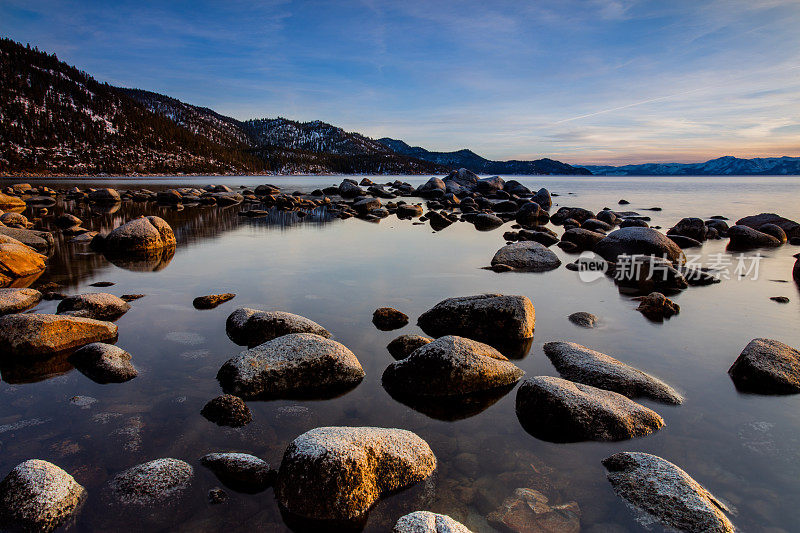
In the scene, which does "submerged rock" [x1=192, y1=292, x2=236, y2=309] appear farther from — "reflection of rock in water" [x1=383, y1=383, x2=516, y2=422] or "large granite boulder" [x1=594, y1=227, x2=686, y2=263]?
"large granite boulder" [x1=594, y1=227, x2=686, y2=263]

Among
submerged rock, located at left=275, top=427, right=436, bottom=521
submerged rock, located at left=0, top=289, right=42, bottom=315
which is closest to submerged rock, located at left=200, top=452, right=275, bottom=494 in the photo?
submerged rock, located at left=275, top=427, right=436, bottom=521

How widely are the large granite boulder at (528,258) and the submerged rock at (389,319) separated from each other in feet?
21.8

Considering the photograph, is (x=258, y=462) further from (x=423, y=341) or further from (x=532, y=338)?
(x=532, y=338)

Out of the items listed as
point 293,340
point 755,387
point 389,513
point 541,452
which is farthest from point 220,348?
point 755,387

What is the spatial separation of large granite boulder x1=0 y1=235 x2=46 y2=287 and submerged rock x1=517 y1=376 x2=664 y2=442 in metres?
13.4

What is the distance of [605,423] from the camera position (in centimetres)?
526

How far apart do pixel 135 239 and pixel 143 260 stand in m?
2.18

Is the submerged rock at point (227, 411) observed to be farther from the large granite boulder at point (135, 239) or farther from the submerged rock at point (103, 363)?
the large granite boulder at point (135, 239)

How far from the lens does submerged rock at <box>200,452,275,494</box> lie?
4.27 metres

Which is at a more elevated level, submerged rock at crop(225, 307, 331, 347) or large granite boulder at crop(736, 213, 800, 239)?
large granite boulder at crop(736, 213, 800, 239)

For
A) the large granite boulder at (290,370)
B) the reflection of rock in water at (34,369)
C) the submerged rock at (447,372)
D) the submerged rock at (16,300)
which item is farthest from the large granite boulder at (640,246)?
the submerged rock at (16,300)

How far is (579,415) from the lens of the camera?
5.29 meters

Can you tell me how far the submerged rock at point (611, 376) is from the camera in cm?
611

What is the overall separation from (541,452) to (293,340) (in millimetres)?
3808
